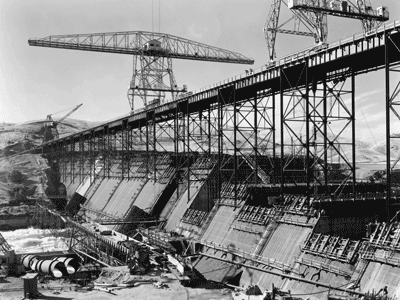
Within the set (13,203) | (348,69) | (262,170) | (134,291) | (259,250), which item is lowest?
(13,203)

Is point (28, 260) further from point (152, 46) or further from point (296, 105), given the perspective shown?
point (152, 46)

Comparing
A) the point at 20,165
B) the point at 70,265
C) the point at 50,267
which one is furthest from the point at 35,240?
the point at 20,165

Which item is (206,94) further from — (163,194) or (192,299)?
(192,299)

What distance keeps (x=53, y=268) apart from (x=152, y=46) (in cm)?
→ 5808

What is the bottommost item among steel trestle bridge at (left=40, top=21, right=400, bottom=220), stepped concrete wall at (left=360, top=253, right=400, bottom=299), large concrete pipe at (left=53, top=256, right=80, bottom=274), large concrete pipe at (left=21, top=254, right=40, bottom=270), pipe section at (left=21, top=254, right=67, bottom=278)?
large concrete pipe at (left=21, top=254, right=40, bottom=270)

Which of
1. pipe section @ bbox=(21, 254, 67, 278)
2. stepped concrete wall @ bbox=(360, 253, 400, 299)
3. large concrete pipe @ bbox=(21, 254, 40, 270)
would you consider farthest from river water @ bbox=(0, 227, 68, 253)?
stepped concrete wall @ bbox=(360, 253, 400, 299)

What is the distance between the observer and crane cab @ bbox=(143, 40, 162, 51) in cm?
9000

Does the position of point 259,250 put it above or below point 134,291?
above

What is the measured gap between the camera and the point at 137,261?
38250mm

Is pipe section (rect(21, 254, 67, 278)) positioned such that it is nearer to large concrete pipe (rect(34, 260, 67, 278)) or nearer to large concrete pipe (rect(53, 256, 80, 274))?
large concrete pipe (rect(34, 260, 67, 278))

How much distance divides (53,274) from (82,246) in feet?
55.8

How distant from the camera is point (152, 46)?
90125 mm

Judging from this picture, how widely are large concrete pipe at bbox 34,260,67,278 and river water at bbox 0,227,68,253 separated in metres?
19.3

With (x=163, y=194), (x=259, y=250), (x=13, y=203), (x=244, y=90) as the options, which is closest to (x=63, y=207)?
(x=13, y=203)
